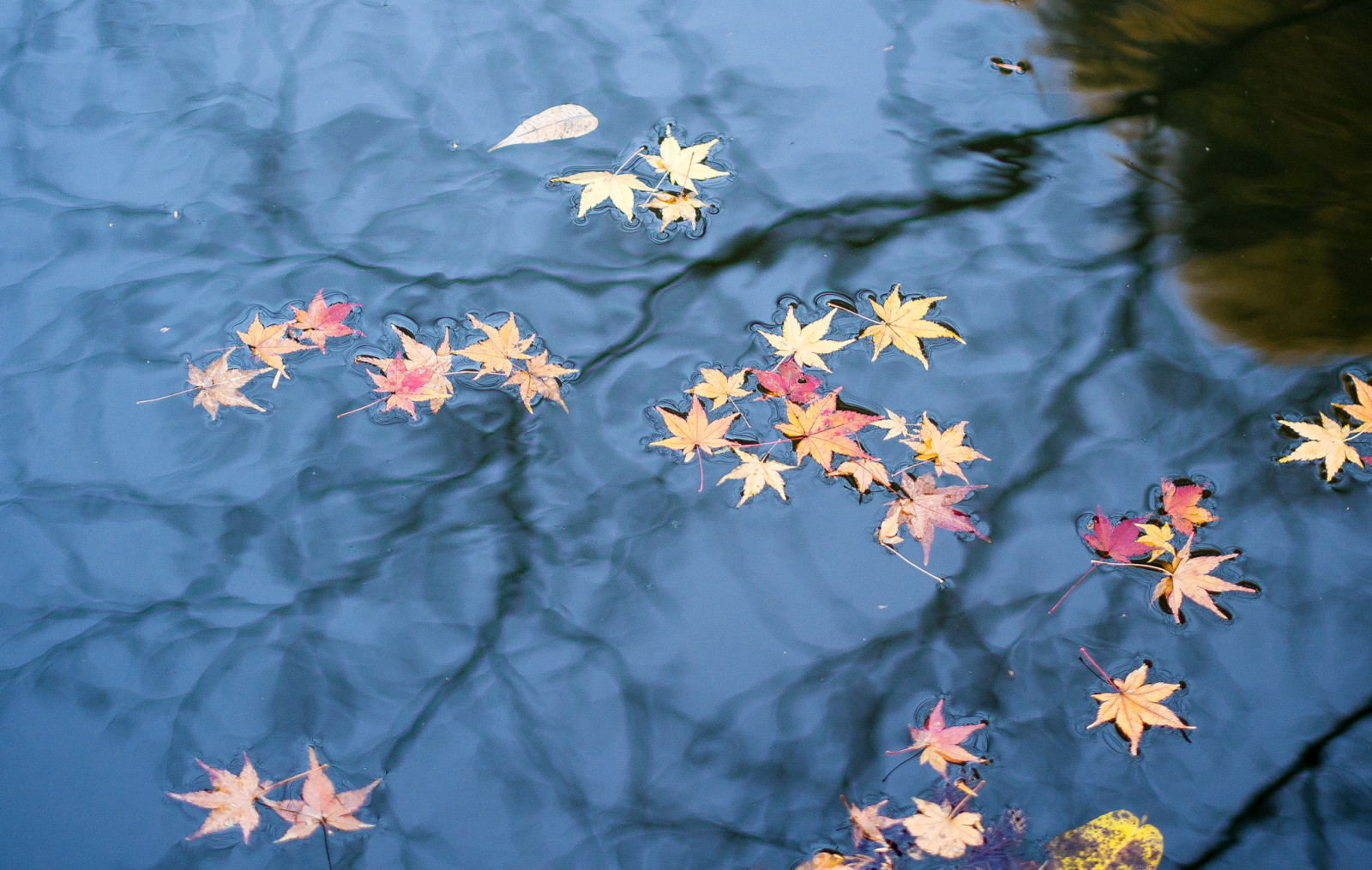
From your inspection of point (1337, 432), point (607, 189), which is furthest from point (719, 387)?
point (1337, 432)

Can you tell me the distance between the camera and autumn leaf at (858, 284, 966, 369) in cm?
212

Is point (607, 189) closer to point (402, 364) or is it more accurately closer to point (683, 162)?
point (683, 162)

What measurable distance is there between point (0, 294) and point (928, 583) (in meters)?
2.54

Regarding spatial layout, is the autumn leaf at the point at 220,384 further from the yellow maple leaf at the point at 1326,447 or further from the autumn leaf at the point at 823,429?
the yellow maple leaf at the point at 1326,447

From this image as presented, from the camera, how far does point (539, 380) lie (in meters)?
2.10

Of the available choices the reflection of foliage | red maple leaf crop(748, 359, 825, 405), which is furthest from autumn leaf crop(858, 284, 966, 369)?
the reflection of foliage

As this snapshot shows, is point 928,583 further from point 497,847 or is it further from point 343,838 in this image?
point 343,838

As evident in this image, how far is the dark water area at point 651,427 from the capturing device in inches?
68.0

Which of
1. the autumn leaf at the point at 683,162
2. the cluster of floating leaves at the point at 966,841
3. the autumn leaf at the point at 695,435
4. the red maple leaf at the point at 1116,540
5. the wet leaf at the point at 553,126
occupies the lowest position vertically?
the cluster of floating leaves at the point at 966,841

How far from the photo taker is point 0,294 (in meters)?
2.23

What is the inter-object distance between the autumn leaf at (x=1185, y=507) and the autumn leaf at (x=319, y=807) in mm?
1872

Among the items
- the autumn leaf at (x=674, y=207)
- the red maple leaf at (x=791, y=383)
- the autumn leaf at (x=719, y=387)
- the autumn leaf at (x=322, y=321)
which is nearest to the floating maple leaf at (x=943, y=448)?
the red maple leaf at (x=791, y=383)

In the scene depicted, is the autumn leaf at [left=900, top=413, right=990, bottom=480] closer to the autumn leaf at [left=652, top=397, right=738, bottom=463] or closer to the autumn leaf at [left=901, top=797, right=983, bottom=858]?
the autumn leaf at [left=652, top=397, right=738, bottom=463]

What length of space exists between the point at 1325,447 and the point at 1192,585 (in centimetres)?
54
